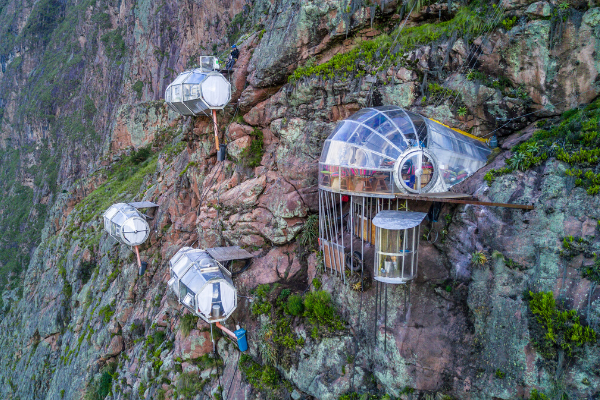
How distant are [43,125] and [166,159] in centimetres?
5823

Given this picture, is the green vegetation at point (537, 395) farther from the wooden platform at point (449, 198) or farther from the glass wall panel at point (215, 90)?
the glass wall panel at point (215, 90)

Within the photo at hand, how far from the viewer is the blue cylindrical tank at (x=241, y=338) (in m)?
11.7

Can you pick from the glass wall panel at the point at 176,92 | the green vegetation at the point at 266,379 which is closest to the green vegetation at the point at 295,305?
the green vegetation at the point at 266,379

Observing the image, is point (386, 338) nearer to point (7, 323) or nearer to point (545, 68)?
point (545, 68)

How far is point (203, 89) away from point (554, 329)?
45.6 feet

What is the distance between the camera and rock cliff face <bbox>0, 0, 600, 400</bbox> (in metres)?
7.55

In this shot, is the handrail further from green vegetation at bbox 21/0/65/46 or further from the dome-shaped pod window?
green vegetation at bbox 21/0/65/46

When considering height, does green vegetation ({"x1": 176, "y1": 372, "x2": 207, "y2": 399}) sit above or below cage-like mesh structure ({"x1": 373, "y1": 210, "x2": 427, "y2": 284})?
below

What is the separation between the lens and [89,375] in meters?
17.7

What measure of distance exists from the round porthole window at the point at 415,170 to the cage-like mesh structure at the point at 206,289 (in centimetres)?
679

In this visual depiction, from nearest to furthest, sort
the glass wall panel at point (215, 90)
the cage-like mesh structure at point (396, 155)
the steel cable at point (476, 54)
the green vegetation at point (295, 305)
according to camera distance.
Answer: the cage-like mesh structure at point (396, 155), the steel cable at point (476, 54), the green vegetation at point (295, 305), the glass wall panel at point (215, 90)

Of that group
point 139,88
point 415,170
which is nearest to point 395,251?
point 415,170

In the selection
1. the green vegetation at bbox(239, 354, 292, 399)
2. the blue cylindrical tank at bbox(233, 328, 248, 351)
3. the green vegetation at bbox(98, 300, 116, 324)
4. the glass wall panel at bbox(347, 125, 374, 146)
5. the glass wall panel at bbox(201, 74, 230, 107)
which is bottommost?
the green vegetation at bbox(98, 300, 116, 324)

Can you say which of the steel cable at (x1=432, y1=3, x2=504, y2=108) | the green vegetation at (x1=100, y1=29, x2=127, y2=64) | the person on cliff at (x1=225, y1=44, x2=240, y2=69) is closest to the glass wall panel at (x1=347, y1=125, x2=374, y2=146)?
the steel cable at (x1=432, y1=3, x2=504, y2=108)
